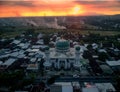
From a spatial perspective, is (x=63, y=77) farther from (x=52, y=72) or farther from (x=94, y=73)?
(x=94, y=73)

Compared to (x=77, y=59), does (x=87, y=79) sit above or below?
below

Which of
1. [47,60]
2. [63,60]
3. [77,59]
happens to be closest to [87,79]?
[77,59]

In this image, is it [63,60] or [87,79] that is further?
[63,60]

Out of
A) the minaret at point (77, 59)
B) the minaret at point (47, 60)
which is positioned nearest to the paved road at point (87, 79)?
the minaret at point (77, 59)

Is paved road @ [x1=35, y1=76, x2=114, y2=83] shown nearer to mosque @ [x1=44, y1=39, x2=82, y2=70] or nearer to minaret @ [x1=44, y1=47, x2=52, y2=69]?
mosque @ [x1=44, y1=39, x2=82, y2=70]

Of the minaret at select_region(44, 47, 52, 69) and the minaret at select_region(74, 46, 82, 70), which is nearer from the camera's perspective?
the minaret at select_region(74, 46, 82, 70)

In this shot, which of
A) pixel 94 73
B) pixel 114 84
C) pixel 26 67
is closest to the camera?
pixel 114 84

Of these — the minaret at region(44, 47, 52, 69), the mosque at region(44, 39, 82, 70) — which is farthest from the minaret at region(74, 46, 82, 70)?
the minaret at region(44, 47, 52, 69)

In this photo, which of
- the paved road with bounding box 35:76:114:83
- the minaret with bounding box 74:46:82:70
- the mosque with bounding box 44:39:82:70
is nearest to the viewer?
the paved road with bounding box 35:76:114:83

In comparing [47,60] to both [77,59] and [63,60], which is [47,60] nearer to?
[63,60]

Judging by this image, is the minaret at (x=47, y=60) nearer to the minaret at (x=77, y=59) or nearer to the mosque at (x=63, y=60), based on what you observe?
the mosque at (x=63, y=60)

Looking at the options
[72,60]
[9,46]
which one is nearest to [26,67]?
[72,60]
